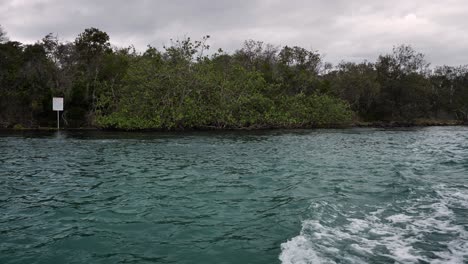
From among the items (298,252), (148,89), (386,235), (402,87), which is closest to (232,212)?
(298,252)

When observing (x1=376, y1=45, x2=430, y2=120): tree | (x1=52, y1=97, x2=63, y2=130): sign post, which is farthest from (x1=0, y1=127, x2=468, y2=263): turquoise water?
(x1=376, y1=45, x2=430, y2=120): tree

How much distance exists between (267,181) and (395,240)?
6022mm

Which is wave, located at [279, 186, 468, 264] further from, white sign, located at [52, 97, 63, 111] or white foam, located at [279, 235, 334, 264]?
white sign, located at [52, 97, 63, 111]

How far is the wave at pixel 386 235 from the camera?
6027mm

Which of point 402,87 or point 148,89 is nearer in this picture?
point 148,89

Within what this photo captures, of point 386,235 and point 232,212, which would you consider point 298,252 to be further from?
point 232,212

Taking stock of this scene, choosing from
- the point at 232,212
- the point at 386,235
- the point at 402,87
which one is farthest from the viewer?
the point at 402,87

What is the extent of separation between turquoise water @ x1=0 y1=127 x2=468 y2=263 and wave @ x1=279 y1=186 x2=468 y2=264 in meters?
0.02

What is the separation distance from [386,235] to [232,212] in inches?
131

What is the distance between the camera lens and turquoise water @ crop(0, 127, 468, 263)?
6270mm

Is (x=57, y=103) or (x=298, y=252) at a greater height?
(x=57, y=103)

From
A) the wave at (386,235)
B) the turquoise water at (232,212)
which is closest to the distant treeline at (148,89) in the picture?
the turquoise water at (232,212)

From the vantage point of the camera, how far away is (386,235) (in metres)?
7.09

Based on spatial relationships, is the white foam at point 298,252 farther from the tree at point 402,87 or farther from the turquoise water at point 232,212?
the tree at point 402,87
